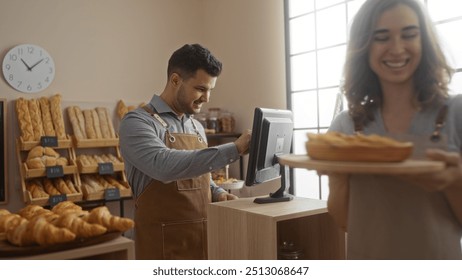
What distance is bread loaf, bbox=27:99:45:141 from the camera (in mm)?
2719

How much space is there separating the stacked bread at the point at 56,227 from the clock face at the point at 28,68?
2.09 metres

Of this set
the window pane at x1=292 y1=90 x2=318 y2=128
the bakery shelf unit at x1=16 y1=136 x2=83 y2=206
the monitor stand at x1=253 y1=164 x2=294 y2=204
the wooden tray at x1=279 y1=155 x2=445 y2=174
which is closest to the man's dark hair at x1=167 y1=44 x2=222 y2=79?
the monitor stand at x1=253 y1=164 x2=294 y2=204

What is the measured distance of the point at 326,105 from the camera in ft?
9.07

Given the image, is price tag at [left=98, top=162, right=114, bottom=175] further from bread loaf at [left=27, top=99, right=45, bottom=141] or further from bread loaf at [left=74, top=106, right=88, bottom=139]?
bread loaf at [left=27, top=99, right=45, bottom=141]

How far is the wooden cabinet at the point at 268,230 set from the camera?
4.10ft

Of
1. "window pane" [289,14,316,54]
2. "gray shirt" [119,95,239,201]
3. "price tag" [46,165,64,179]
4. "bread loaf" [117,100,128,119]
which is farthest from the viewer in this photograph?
"bread loaf" [117,100,128,119]

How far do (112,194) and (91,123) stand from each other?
21.4 inches

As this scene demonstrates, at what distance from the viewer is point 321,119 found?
275 cm

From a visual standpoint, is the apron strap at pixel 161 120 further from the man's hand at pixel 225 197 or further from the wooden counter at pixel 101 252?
the wooden counter at pixel 101 252

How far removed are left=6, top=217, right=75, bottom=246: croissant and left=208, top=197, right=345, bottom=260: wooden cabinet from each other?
572mm

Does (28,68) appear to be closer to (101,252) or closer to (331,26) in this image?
(331,26)
